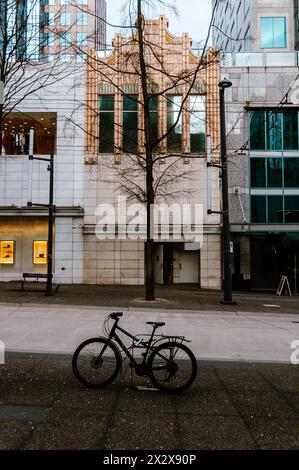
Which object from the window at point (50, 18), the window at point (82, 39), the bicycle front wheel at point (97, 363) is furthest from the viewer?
the window at point (82, 39)

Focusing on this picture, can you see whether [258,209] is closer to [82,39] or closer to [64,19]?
[82,39]

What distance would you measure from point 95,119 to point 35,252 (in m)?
8.09

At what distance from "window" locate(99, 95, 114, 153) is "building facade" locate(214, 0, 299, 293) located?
6518 mm

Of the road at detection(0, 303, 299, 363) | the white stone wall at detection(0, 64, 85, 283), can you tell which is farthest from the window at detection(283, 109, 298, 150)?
the road at detection(0, 303, 299, 363)

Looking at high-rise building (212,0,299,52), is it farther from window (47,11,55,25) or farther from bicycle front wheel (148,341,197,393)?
bicycle front wheel (148,341,197,393)

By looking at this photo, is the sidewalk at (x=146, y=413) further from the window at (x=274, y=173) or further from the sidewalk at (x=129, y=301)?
the window at (x=274, y=173)

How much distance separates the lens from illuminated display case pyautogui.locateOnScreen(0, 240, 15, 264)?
2355 cm


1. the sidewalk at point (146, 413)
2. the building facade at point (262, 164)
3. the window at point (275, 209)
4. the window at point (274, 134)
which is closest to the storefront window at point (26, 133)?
the building facade at point (262, 164)

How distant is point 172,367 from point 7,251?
19.6m

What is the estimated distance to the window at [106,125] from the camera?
23719 millimetres

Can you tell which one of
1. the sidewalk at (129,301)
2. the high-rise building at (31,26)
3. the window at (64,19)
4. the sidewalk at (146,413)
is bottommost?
the sidewalk at (146,413)

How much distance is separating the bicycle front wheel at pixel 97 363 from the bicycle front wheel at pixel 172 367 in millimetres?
545

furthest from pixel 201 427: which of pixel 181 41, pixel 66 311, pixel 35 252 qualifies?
pixel 181 41

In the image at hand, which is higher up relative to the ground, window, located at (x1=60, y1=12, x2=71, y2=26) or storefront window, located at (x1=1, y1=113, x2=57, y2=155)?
window, located at (x1=60, y1=12, x2=71, y2=26)
